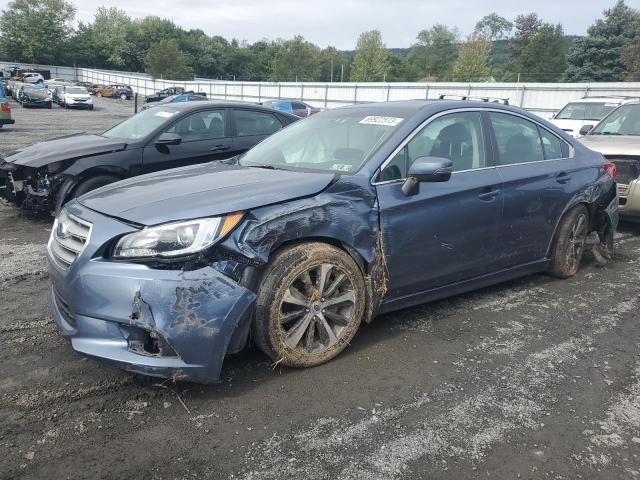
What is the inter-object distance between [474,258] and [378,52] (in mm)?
76180

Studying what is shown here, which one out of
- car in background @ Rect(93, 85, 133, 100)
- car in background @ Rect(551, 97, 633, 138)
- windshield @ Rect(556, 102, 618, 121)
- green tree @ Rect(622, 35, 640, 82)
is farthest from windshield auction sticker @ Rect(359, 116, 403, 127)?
car in background @ Rect(93, 85, 133, 100)

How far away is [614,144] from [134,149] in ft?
21.3

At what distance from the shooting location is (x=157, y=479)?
2.33 meters

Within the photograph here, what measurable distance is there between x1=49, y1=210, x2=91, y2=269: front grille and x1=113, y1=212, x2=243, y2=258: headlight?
0.28 metres

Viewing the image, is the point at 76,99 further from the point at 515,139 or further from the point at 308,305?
the point at 308,305

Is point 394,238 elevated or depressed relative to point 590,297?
elevated

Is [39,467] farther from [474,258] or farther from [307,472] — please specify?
[474,258]

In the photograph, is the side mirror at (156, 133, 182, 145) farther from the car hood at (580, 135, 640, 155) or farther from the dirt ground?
the car hood at (580, 135, 640, 155)

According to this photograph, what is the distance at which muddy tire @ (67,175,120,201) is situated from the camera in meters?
6.53

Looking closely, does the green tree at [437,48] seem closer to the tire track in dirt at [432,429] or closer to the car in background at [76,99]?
the car in background at [76,99]

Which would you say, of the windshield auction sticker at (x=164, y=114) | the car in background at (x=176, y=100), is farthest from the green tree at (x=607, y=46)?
the windshield auction sticker at (x=164, y=114)

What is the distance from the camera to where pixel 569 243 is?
16.5ft

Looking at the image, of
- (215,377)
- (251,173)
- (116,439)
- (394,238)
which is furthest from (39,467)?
(394,238)

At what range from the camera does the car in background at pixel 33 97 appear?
35.5m
